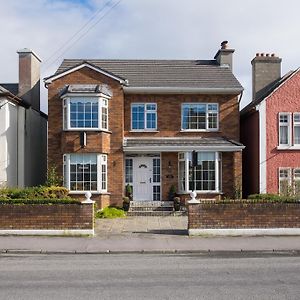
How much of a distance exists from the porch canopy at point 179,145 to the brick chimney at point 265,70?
15.8 ft

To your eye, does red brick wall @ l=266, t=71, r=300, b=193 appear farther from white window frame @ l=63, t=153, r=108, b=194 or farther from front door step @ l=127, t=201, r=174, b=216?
white window frame @ l=63, t=153, r=108, b=194

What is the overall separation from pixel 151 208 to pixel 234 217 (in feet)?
27.8

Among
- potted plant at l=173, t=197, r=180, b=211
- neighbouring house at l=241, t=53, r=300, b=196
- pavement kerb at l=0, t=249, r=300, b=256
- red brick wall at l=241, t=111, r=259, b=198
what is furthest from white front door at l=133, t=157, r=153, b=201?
A: pavement kerb at l=0, t=249, r=300, b=256

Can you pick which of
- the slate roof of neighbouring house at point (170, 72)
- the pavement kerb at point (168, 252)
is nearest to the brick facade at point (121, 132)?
the slate roof of neighbouring house at point (170, 72)

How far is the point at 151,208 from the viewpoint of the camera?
2619 cm

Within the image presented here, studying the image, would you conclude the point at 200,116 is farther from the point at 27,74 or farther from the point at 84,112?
the point at 27,74

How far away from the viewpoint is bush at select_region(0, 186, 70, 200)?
66.9ft

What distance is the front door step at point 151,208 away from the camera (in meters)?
25.4

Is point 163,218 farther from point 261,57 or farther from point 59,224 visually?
point 261,57

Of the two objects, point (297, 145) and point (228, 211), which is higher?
point (297, 145)

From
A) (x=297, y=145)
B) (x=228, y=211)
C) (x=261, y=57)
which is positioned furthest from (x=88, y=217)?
(x=261, y=57)

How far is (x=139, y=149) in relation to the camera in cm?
2630

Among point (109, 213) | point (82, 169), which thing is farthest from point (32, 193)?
point (82, 169)

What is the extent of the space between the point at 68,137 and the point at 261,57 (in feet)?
38.3
